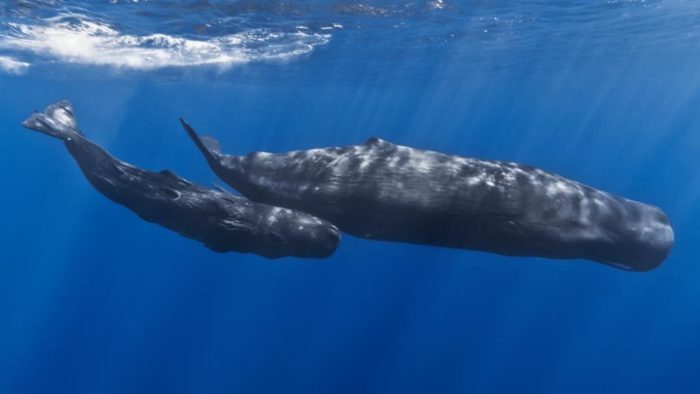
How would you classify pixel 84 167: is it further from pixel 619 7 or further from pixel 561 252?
pixel 619 7

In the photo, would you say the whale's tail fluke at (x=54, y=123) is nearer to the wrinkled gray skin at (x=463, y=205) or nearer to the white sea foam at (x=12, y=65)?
the wrinkled gray skin at (x=463, y=205)

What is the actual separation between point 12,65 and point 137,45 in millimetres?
12075

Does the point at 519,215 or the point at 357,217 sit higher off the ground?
the point at 519,215

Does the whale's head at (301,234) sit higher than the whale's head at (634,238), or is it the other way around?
the whale's head at (634,238)

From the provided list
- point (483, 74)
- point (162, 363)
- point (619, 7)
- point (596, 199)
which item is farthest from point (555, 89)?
point (596, 199)

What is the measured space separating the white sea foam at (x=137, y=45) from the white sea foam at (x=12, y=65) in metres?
2.37

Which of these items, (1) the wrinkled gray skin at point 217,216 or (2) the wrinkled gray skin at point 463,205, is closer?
(2) the wrinkled gray skin at point 463,205

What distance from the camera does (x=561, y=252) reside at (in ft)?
22.2

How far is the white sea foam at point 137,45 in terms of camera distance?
2478cm

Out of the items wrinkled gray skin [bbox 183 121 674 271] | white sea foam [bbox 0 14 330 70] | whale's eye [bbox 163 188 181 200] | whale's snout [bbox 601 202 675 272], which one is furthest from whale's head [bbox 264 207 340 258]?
white sea foam [bbox 0 14 330 70]

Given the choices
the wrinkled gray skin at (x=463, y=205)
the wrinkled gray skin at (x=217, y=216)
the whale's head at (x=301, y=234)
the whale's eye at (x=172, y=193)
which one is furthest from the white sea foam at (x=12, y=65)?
the whale's head at (x=301, y=234)

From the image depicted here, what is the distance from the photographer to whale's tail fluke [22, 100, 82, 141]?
26.3 ft

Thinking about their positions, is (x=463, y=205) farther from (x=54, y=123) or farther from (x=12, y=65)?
(x=12, y=65)

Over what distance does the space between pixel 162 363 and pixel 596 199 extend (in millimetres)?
38947
